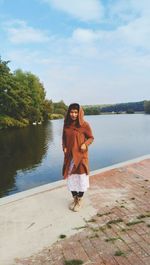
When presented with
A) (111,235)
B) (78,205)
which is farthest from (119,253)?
(78,205)

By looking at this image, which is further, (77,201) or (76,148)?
(77,201)

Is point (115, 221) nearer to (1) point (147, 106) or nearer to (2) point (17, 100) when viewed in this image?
(2) point (17, 100)

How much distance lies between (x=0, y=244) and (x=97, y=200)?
6.37 ft

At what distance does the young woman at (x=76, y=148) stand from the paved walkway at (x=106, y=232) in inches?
16.5

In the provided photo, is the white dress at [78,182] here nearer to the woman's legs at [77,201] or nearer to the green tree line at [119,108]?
the woman's legs at [77,201]

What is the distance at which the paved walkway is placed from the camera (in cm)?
316

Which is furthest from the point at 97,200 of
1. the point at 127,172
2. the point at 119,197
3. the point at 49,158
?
the point at 49,158

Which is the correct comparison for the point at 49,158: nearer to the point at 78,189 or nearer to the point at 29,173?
the point at 29,173

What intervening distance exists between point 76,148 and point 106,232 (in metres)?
1.42

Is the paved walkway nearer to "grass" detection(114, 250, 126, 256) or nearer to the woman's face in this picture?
"grass" detection(114, 250, 126, 256)

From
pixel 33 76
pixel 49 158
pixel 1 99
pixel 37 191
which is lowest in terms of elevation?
pixel 49 158

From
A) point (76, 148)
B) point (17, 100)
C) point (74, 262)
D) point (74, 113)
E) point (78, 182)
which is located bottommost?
point (74, 262)

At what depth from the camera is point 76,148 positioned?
4605 millimetres

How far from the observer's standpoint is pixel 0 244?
362 cm
